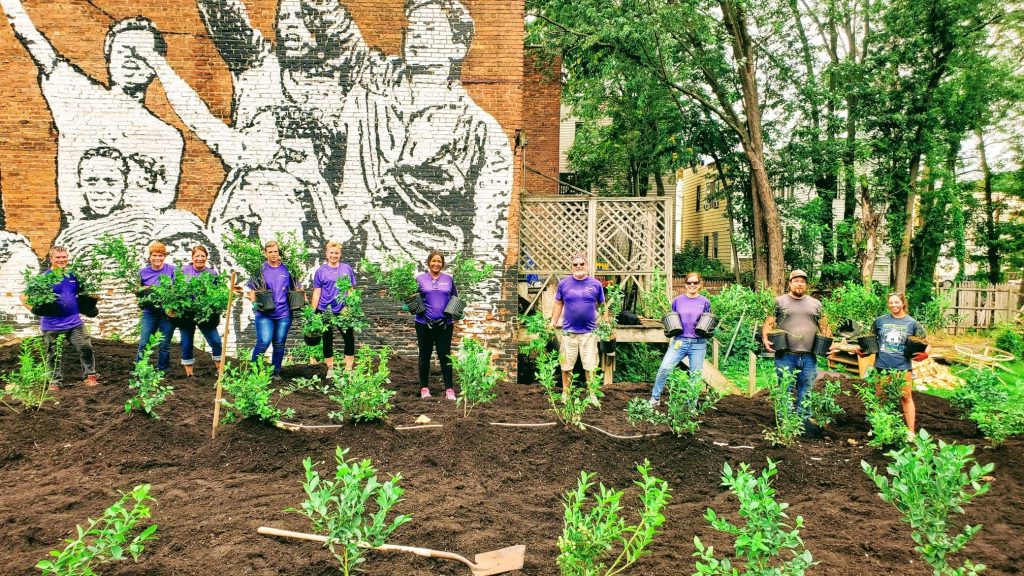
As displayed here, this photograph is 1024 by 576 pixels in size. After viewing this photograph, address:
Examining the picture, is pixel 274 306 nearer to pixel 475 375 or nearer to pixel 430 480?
pixel 475 375

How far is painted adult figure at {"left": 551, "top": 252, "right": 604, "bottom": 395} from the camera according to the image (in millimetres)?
7328

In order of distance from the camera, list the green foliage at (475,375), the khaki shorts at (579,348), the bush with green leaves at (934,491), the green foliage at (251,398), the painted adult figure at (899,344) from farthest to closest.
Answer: the khaki shorts at (579,348) < the painted adult figure at (899,344) < the green foliage at (475,375) < the green foliage at (251,398) < the bush with green leaves at (934,491)

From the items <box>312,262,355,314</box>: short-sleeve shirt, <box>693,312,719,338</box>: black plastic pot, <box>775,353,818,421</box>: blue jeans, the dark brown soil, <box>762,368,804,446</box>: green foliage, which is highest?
<box>312,262,355,314</box>: short-sleeve shirt

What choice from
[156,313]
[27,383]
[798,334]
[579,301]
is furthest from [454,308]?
[27,383]

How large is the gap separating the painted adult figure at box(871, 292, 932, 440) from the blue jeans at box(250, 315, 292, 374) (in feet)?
20.9

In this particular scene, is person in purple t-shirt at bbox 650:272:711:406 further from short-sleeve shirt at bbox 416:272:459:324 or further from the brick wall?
the brick wall

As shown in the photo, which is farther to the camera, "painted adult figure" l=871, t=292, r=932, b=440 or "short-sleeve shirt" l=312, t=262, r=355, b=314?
"short-sleeve shirt" l=312, t=262, r=355, b=314

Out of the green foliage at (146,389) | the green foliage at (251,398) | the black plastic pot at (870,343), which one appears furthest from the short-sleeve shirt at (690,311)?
the green foliage at (146,389)

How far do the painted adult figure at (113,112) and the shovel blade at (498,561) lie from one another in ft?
25.8

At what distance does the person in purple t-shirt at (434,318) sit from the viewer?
22.6 ft

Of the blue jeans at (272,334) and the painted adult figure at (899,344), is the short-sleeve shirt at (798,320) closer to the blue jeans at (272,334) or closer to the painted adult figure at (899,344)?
the painted adult figure at (899,344)

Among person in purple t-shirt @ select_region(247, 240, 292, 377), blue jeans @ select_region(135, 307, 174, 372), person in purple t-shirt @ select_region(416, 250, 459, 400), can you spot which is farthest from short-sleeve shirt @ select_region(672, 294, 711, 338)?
blue jeans @ select_region(135, 307, 174, 372)

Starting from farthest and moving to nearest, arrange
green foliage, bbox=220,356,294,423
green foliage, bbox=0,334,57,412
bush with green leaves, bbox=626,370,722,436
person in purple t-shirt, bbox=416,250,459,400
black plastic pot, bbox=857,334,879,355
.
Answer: person in purple t-shirt, bbox=416,250,459,400
black plastic pot, bbox=857,334,879,355
bush with green leaves, bbox=626,370,722,436
green foliage, bbox=0,334,57,412
green foliage, bbox=220,356,294,423

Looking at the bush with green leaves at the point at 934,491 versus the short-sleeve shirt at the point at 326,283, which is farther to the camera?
the short-sleeve shirt at the point at 326,283
